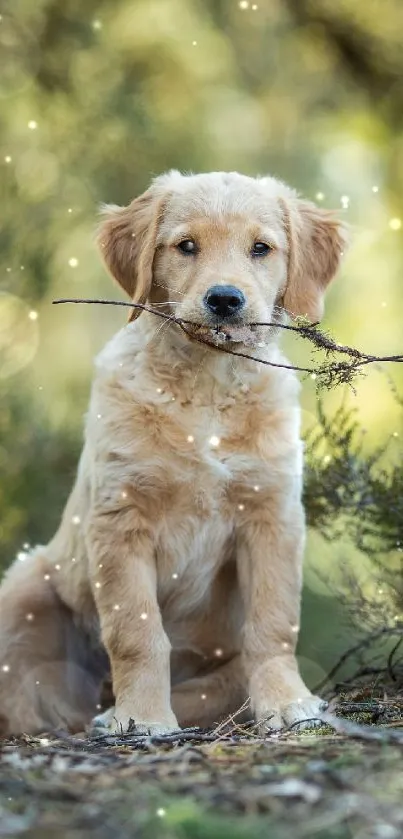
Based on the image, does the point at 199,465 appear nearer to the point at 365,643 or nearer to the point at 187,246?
the point at 187,246

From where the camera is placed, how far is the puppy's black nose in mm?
3248

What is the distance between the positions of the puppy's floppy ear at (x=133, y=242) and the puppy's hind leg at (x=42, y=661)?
1.06 m

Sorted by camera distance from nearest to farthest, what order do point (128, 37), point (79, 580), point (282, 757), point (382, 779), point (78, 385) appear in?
point (382, 779) → point (282, 757) → point (79, 580) → point (78, 385) → point (128, 37)

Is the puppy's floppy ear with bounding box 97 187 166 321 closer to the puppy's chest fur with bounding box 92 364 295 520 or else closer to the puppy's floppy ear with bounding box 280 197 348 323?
the puppy's chest fur with bounding box 92 364 295 520

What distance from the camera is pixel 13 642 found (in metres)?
4.00

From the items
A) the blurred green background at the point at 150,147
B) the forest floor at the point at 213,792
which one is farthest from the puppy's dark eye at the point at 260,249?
the blurred green background at the point at 150,147

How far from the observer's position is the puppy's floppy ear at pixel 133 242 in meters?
3.67

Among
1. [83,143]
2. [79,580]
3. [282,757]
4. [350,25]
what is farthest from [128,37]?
[282,757]

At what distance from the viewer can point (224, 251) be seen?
347cm

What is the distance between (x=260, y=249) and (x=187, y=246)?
0.71 feet

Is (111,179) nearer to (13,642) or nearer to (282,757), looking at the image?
(13,642)

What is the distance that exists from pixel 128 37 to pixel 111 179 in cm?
106

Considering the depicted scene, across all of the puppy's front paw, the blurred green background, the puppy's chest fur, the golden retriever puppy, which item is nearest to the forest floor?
the puppy's front paw

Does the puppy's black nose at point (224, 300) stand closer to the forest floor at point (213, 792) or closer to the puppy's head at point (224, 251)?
the puppy's head at point (224, 251)
